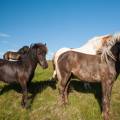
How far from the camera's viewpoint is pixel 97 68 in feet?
27.9

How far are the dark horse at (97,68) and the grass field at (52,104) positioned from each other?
1.50ft

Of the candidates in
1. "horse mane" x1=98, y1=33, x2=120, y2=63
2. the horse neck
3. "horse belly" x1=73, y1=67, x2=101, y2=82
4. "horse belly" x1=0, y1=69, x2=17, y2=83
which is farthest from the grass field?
"horse mane" x1=98, y1=33, x2=120, y2=63

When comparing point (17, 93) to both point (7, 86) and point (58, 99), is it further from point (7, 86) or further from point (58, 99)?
point (58, 99)

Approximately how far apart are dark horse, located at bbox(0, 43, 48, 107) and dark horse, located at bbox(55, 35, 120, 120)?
0.79 metres

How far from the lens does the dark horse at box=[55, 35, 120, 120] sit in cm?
809

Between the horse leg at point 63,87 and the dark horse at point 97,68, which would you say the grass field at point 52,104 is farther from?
the dark horse at point 97,68

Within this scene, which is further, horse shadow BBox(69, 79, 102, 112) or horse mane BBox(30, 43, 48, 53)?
horse shadow BBox(69, 79, 102, 112)

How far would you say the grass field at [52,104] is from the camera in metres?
8.34

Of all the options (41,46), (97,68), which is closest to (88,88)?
(97,68)

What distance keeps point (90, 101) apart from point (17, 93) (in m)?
2.97

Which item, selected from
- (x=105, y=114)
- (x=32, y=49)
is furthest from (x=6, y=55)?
(x=105, y=114)

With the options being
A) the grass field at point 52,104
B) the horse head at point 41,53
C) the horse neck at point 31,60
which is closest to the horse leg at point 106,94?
the grass field at point 52,104

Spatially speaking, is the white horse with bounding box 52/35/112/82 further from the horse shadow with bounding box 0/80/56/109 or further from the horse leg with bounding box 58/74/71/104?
the horse leg with bounding box 58/74/71/104

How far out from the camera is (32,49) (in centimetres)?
900
